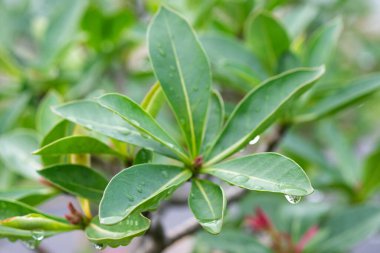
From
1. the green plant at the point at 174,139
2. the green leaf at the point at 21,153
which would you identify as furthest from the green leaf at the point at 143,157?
the green leaf at the point at 21,153

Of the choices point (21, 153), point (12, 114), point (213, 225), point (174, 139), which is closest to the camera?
point (213, 225)

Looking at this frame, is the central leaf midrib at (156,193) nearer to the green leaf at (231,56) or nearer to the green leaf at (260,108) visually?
the green leaf at (260,108)

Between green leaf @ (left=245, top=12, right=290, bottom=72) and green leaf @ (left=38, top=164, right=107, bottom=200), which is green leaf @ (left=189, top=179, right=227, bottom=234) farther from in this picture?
green leaf @ (left=245, top=12, right=290, bottom=72)

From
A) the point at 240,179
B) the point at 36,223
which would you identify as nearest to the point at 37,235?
the point at 36,223

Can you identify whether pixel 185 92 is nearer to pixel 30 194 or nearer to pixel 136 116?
pixel 136 116

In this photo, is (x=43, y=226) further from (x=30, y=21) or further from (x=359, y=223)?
(x=30, y=21)

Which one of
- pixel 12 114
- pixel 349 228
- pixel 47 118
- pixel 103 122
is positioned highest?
pixel 103 122
